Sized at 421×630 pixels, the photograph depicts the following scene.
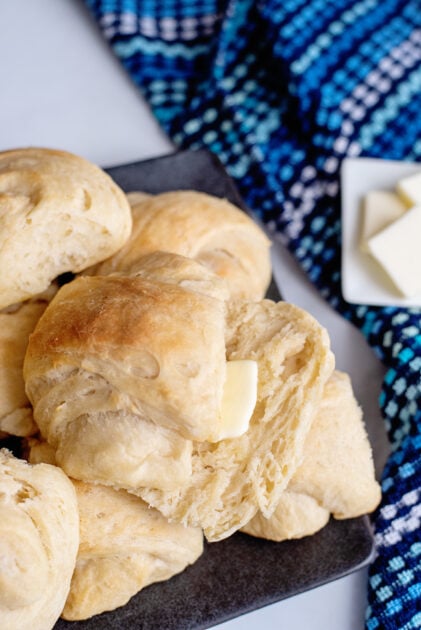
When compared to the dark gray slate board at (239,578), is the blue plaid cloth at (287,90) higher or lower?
higher

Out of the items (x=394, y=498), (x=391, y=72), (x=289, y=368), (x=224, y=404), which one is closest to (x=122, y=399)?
(x=224, y=404)

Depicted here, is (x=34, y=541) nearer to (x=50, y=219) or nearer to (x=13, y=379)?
(x=13, y=379)

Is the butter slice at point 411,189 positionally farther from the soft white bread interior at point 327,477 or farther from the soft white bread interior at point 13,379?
the soft white bread interior at point 13,379

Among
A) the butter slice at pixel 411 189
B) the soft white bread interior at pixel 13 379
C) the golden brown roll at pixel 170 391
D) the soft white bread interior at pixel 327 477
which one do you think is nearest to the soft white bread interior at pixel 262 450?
the golden brown roll at pixel 170 391

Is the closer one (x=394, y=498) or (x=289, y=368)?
(x=289, y=368)

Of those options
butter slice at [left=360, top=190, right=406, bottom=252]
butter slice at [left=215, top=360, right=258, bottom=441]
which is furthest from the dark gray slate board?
butter slice at [left=360, top=190, right=406, bottom=252]

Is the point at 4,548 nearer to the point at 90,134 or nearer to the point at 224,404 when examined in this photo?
the point at 224,404
